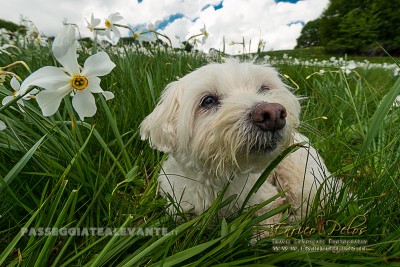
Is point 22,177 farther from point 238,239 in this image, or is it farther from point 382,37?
point 382,37

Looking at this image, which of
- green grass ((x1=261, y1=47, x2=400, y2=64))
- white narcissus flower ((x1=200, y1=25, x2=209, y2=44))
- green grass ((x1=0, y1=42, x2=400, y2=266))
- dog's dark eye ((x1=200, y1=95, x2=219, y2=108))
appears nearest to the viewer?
green grass ((x1=0, y1=42, x2=400, y2=266))

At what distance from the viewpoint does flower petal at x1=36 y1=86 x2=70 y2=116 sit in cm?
99

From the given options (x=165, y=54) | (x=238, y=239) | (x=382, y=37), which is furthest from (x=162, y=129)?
(x=382, y=37)

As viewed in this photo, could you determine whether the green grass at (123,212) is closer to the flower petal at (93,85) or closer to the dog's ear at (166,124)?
the dog's ear at (166,124)

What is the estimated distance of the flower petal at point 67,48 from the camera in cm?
93

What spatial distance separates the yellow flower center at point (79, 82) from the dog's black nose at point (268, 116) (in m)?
0.91

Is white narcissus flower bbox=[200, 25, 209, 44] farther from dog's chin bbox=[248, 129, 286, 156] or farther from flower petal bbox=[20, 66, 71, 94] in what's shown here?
flower petal bbox=[20, 66, 71, 94]

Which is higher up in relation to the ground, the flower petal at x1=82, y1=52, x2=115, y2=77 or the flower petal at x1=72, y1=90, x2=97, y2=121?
the flower petal at x1=82, y1=52, x2=115, y2=77

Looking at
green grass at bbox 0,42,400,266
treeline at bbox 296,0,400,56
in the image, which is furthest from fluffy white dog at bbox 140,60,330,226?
treeline at bbox 296,0,400,56

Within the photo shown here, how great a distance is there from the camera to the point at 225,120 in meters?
1.70

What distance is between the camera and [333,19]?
34656 millimetres

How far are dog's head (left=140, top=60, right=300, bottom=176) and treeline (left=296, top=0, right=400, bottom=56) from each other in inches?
1262

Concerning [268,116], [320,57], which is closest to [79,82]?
[268,116]

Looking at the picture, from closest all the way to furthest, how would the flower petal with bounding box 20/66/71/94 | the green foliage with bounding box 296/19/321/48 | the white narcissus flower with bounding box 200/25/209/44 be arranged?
1. the flower petal with bounding box 20/66/71/94
2. the white narcissus flower with bounding box 200/25/209/44
3. the green foliage with bounding box 296/19/321/48
